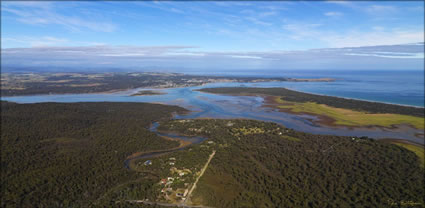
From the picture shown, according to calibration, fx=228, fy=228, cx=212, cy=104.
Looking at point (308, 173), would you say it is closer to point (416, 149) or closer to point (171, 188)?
point (171, 188)

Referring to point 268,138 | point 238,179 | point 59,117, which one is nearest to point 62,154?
point 59,117

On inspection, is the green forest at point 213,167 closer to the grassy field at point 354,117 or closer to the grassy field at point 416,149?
the grassy field at point 416,149

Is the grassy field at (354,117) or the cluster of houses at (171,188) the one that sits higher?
the grassy field at (354,117)

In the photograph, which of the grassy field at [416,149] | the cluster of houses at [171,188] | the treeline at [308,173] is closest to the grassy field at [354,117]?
the grassy field at [416,149]

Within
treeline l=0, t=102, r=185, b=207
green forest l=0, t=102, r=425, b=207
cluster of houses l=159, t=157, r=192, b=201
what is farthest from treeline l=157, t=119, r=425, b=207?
treeline l=0, t=102, r=185, b=207

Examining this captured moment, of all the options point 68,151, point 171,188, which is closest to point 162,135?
point 68,151
